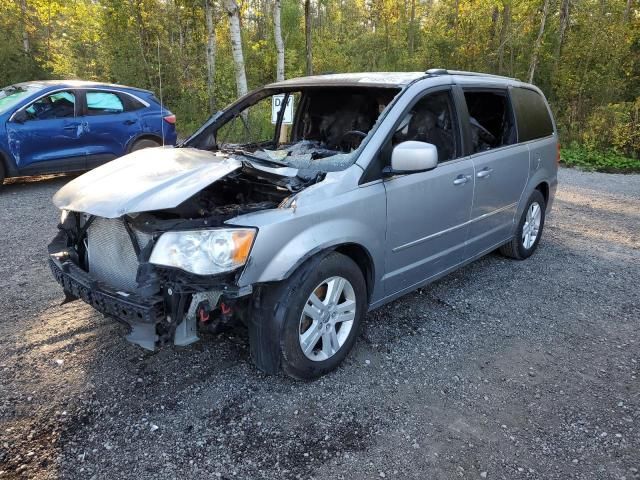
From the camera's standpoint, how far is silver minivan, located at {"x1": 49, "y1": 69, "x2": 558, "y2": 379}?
99.2 inches

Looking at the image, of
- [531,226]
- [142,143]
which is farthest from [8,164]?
[531,226]

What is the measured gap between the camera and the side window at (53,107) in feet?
23.8

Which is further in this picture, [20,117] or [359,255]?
[20,117]

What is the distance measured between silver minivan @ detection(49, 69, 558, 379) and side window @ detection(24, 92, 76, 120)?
4.48m

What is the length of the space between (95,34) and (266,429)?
15602 mm

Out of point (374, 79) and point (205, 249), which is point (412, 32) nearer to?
point (374, 79)

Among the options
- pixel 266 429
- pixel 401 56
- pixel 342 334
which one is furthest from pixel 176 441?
pixel 401 56

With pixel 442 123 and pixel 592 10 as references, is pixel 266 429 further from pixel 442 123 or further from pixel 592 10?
pixel 592 10

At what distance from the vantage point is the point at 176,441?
247 cm

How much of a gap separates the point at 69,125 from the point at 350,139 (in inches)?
215

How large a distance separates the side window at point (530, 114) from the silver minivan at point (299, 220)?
35 centimetres

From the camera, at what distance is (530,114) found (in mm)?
4789

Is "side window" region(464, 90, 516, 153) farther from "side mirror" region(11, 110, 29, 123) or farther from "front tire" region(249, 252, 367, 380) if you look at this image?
"side mirror" region(11, 110, 29, 123)

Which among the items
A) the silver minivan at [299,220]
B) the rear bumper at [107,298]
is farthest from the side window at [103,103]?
the rear bumper at [107,298]
